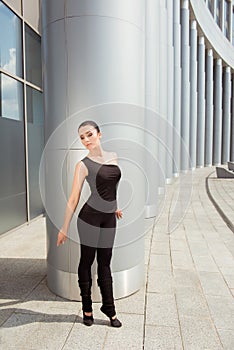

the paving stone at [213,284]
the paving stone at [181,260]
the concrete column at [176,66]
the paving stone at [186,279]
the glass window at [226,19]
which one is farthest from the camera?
the glass window at [226,19]

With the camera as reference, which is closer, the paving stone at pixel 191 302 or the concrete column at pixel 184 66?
the paving stone at pixel 191 302

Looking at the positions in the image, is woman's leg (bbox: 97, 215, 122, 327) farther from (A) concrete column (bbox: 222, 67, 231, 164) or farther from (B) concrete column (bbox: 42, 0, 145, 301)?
(A) concrete column (bbox: 222, 67, 231, 164)

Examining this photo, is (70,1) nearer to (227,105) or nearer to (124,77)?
(124,77)

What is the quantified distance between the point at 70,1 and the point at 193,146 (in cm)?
2385

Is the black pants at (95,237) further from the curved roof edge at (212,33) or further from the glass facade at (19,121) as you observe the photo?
the curved roof edge at (212,33)

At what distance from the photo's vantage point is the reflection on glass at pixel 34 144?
8.58m

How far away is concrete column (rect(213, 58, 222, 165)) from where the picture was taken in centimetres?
3441

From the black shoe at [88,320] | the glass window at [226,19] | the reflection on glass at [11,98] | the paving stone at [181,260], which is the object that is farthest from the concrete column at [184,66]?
the black shoe at [88,320]

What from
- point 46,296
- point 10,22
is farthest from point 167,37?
point 46,296

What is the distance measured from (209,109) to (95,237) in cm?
3145

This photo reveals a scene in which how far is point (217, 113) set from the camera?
3494 cm

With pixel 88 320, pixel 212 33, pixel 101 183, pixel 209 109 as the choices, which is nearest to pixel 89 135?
pixel 101 183

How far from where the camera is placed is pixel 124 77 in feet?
13.0

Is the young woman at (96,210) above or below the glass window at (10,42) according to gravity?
below
